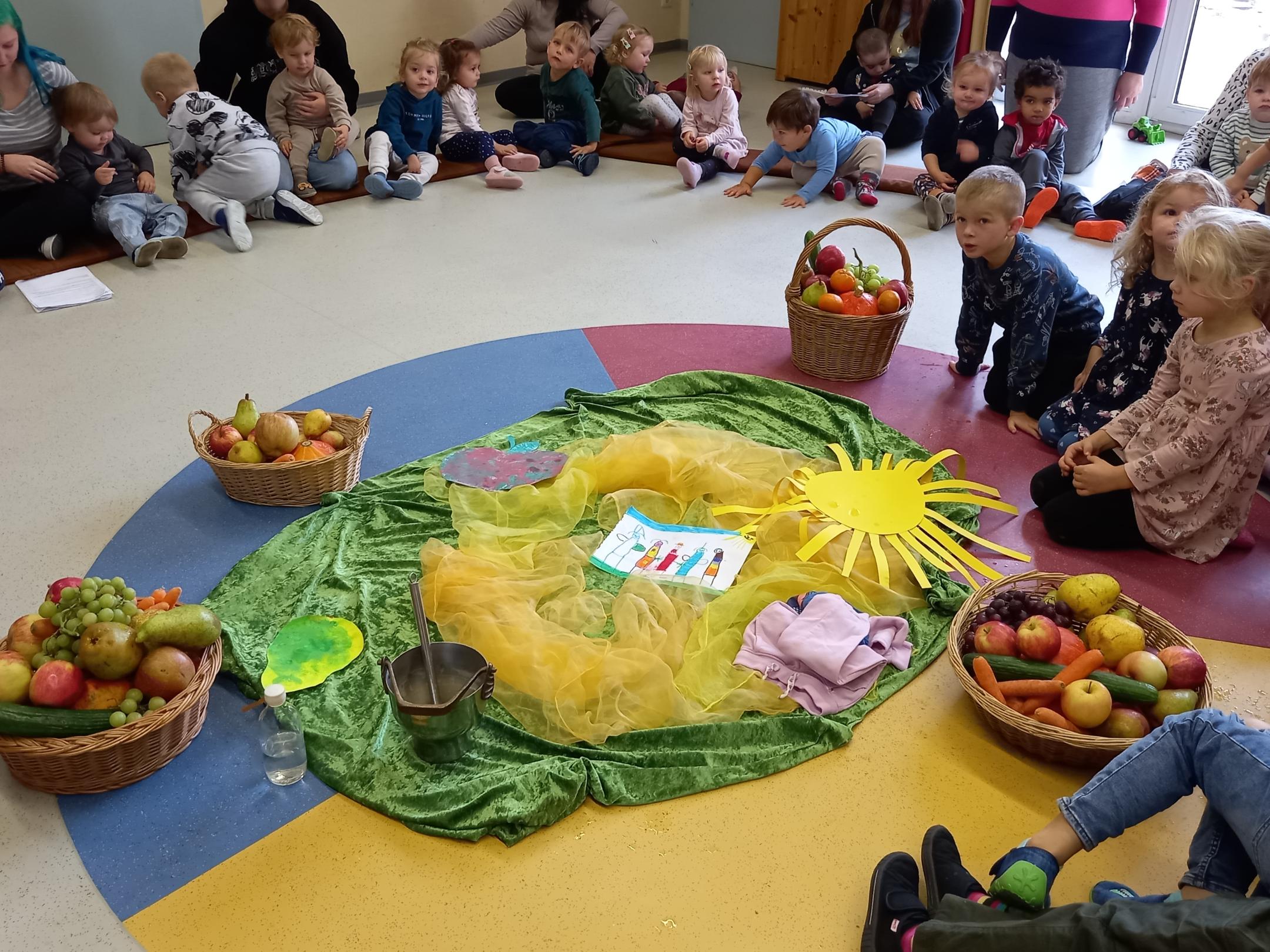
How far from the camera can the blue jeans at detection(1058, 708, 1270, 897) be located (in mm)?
1812

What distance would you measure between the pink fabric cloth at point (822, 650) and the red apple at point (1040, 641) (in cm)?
32

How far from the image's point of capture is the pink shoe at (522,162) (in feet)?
20.8

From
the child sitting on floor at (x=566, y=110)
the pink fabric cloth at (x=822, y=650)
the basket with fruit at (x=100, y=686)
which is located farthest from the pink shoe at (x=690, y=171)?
the basket with fruit at (x=100, y=686)

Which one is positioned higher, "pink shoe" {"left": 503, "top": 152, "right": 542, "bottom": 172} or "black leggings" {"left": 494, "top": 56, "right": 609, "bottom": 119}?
"black leggings" {"left": 494, "top": 56, "right": 609, "bottom": 119}

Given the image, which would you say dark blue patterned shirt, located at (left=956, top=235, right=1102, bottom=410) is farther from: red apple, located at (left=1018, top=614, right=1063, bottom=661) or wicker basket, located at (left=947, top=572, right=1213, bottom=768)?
red apple, located at (left=1018, top=614, right=1063, bottom=661)

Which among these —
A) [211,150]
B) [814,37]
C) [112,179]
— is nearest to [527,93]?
[814,37]

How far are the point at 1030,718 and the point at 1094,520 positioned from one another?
0.94 m

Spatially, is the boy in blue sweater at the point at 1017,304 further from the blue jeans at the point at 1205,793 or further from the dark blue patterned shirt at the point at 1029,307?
the blue jeans at the point at 1205,793

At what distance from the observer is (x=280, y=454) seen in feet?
10.6

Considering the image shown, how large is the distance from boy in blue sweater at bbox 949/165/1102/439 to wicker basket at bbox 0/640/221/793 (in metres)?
2.62

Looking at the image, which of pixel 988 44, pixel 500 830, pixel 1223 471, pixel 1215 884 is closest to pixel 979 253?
pixel 1223 471

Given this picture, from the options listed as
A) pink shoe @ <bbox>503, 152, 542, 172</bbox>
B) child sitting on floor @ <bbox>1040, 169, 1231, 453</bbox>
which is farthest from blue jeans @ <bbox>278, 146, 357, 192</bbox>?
child sitting on floor @ <bbox>1040, 169, 1231, 453</bbox>

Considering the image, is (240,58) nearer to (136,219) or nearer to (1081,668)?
(136,219)

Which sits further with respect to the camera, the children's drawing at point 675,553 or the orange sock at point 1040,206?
the orange sock at point 1040,206
